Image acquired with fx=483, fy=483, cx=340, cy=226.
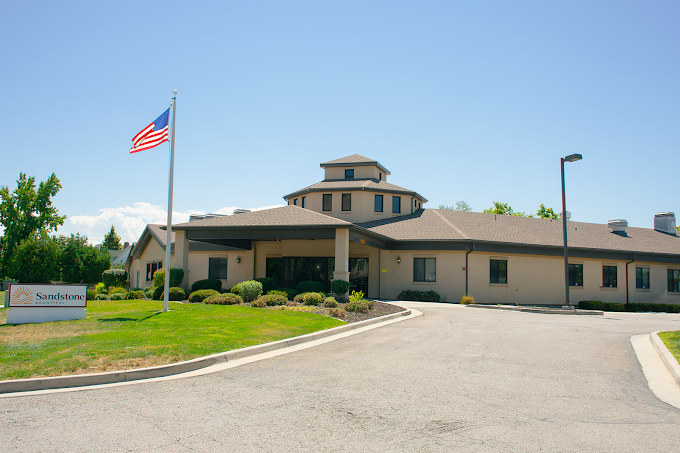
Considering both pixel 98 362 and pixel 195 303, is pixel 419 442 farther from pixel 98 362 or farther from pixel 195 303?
pixel 195 303

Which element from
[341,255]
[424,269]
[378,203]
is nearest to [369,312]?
[341,255]

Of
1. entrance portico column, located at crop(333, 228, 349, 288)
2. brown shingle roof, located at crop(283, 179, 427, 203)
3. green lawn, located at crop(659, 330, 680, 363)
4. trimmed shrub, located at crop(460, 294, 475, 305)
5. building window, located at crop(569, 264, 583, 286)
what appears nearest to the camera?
green lawn, located at crop(659, 330, 680, 363)

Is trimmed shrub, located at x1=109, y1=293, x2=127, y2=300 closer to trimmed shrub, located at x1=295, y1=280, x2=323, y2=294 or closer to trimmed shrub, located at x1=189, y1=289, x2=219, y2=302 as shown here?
trimmed shrub, located at x1=189, y1=289, x2=219, y2=302

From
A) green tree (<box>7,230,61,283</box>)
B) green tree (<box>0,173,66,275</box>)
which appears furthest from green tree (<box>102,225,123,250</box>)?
green tree (<box>7,230,61,283</box>)

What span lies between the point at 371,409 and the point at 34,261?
51.5 meters

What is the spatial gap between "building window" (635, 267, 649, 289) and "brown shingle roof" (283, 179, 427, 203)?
51.5 ft


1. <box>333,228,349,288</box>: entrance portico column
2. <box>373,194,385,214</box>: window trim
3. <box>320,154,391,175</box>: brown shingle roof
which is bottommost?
<box>333,228,349,288</box>: entrance portico column

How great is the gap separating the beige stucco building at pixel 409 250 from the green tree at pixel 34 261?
64.1 ft

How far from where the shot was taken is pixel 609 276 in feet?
104

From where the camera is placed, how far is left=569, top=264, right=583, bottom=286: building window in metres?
30.5

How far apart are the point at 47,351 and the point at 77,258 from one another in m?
46.2

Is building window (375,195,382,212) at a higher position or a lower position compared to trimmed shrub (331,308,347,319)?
higher

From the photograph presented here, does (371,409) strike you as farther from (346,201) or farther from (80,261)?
(80,261)

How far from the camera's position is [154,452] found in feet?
15.2
